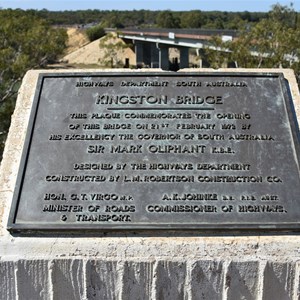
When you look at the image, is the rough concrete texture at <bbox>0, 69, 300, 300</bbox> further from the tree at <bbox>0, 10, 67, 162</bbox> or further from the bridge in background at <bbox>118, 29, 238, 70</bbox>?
the bridge in background at <bbox>118, 29, 238, 70</bbox>

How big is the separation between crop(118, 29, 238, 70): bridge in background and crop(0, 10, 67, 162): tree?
3.86 m

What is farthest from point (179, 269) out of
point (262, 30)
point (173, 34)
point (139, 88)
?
point (173, 34)

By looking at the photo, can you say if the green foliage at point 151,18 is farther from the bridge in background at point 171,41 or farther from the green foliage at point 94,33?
the bridge in background at point 171,41

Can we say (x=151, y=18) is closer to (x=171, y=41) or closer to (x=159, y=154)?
(x=171, y=41)

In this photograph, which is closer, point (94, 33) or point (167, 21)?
point (94, 33)

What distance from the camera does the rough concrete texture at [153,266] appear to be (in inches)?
112

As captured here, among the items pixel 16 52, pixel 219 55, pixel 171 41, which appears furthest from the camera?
pixel 171 41

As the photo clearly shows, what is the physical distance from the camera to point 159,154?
3.33m

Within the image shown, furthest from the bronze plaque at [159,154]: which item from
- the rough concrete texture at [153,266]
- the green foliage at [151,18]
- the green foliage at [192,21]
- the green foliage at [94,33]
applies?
the green foliage at [192,21]

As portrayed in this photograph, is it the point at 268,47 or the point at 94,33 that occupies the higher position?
the point at 94,33

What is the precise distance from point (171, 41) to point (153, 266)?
28934 millimetres

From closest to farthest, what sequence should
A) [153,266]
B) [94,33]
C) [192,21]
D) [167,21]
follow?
[153,266]
[94,33]
[192,21]
[167,21]

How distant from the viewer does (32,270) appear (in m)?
2.90

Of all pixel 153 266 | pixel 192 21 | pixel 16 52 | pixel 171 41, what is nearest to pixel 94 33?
pixel 192 21
